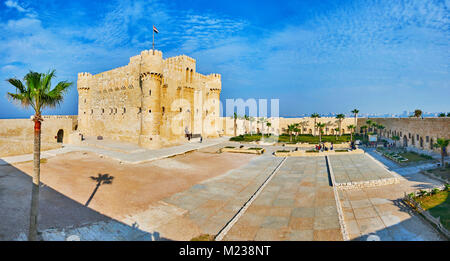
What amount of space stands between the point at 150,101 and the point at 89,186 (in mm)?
16424

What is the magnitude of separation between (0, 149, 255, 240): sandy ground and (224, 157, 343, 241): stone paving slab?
4.73 meters

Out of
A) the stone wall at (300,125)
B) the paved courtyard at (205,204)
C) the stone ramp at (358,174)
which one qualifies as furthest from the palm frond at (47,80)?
the stone wall at (300,125)

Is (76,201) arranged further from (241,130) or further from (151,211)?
(241,130)

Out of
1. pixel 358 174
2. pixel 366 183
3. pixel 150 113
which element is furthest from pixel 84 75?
pixel 366 183

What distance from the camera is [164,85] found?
3097 cm

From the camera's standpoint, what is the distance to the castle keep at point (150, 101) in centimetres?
2692

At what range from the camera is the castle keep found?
2692cm

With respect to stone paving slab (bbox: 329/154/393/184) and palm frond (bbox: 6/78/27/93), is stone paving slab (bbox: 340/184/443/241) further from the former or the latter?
palm frond (bbox: 6/78/27/93)

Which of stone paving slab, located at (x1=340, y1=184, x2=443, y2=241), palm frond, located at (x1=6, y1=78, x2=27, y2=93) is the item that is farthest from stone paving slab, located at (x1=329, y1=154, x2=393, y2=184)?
palm frond, located at (x1=6, y1=78, x2=27, y2=93)

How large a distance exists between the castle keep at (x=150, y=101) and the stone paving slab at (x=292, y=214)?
60.5 ft

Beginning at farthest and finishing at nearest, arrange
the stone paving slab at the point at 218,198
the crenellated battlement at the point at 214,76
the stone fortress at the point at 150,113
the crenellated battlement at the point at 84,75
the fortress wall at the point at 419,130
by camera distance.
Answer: the crenellated battlement at the point at 214,76 → the crenellated battlement at the point at 84,75 → the fortress wall at the point at 419,130 → the stone fortress at the point at 150,113 → the stone paving slab at the point at 218,198

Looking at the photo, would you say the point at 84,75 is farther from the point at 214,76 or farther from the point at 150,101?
the point at 214,76

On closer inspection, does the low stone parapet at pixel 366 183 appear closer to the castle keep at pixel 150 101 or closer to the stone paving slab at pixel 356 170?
the stone paving slab at pixel 356 170

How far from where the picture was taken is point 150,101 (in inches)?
1058
